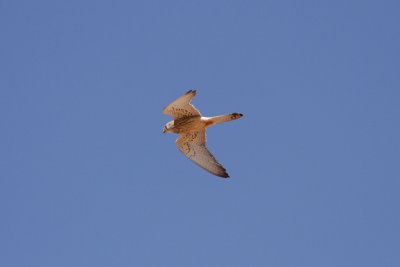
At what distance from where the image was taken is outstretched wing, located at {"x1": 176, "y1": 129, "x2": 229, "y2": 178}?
579 inches

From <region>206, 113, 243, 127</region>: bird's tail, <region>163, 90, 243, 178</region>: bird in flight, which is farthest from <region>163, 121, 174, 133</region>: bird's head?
<region>206, 113, 243, 127</region>: bird's tail

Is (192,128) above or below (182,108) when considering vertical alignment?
below

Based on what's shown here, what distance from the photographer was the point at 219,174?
14.3 m

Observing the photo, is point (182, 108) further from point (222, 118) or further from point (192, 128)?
point (222, 118)

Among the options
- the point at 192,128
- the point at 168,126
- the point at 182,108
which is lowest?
the point at 192,128

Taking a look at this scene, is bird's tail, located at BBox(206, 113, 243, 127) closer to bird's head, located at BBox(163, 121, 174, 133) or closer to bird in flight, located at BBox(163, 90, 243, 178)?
bird in flight, located at BBox(163, 90, 243, 178)

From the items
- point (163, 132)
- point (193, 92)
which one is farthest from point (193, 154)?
point (193, 92)

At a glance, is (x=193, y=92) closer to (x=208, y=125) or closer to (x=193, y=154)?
(x=208, y=125)

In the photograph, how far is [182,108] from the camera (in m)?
14.0

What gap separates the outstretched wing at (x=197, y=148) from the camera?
48.2 ft

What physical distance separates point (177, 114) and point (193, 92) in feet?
4.11

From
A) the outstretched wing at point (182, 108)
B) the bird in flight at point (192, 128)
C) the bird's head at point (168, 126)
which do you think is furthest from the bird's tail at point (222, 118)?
the bird's head at point (168, 126)

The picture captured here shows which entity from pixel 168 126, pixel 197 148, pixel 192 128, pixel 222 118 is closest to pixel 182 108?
pixel 192 128

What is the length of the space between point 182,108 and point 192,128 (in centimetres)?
83
